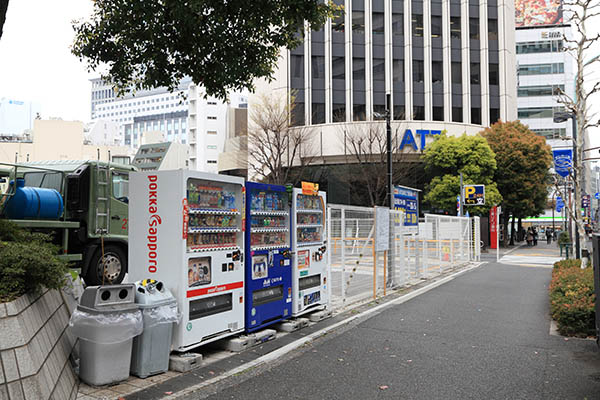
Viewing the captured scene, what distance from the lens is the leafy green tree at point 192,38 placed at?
7617mm

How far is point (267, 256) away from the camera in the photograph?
7.50 metres

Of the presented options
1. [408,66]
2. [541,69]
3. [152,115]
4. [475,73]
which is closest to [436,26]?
[408,66]

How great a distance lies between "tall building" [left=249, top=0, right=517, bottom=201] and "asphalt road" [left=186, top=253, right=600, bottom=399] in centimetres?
2814

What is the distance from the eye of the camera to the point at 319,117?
3741 centimetres

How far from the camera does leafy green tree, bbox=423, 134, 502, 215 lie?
32.1 m

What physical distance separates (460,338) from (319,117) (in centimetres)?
3120

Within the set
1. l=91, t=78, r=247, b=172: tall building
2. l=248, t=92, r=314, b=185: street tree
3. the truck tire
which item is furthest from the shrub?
l=91, t=78, r=247, b=172: tall building

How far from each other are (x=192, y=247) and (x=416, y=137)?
31479 mm

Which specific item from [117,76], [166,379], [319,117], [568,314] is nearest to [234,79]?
[117,76]

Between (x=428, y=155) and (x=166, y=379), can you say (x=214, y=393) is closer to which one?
(x=166, y=379)

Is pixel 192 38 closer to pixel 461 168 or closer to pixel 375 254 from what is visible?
pixel 375 254

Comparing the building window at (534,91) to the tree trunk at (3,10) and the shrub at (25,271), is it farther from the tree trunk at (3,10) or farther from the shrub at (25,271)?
the shrub at (25,271)

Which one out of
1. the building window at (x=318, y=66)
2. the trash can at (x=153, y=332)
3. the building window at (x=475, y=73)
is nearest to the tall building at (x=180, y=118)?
the building window at (x=318, y=66)

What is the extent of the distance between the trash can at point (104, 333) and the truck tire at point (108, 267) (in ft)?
17.2
